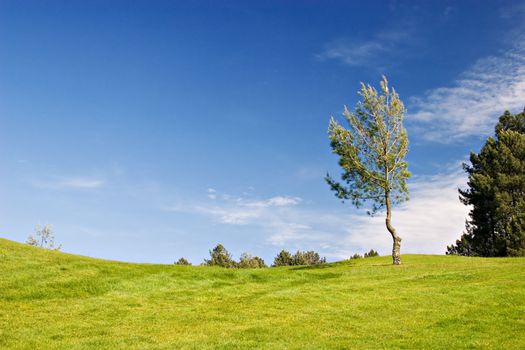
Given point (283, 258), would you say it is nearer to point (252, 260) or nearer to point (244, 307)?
point (252, 260)

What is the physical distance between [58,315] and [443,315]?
1916 centimetres

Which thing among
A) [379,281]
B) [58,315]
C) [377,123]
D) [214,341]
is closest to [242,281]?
[379,281]

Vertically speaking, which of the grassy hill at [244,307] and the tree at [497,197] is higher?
the tree at [497,197]

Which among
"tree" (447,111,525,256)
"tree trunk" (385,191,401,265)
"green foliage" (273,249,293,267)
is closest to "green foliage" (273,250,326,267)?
"green foliage" (273,249,293,267)

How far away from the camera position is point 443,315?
23.9 meters

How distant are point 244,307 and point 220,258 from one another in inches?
5438

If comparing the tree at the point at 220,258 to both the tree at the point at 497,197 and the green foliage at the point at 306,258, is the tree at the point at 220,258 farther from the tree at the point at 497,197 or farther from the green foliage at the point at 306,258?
the tree at the point at 497,197

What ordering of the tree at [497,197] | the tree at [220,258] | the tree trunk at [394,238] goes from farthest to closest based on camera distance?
1. the tree at [220,258]
2. the tree at [497,197]
3. the tree trunk at [394,238]

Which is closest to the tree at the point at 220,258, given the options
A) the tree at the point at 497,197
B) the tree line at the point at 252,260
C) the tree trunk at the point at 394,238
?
the tree line at the point at 252,260

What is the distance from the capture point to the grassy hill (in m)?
19.8

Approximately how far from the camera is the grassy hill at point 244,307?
19.8 meters

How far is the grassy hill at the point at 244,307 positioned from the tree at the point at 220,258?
121m

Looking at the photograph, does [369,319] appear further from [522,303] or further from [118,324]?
[118,324]

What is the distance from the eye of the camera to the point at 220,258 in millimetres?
163125
